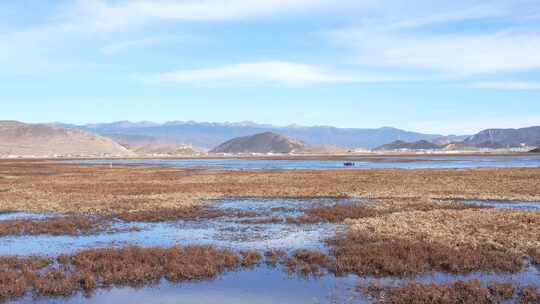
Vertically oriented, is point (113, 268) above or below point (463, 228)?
below

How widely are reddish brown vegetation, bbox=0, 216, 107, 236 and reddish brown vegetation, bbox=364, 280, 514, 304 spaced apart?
16834 millimetres

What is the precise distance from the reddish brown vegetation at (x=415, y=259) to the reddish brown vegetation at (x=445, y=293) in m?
2.10

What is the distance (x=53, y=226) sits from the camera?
27781 millimetres

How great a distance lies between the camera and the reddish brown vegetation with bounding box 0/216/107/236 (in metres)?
26.4

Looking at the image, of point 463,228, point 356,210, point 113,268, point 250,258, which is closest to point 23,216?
point 113,268

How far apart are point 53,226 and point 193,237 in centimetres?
853

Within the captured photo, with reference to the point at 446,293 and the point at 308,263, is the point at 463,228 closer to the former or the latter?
the point at 308,263

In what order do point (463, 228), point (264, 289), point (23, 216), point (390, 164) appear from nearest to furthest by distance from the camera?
point (264, 289)
point (463, 228)
point (23, 216)
point (390, 164)

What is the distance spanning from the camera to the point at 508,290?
48.8ft


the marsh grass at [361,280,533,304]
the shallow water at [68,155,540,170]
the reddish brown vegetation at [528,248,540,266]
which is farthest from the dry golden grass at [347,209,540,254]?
the shallow water at [68,155,540,170]

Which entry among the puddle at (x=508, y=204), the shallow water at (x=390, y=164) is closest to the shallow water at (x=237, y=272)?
the puddle at (x=508, y=204)

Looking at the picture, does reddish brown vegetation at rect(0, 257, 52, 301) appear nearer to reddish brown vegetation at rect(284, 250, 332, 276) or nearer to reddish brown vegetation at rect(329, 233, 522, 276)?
reddish brown vegetation at rect(284, 250, 332, 276)

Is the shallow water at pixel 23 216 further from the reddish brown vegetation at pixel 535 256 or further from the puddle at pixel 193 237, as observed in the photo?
the reddish brown vegetation at pixel 535 256

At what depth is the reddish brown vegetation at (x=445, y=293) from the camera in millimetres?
14336
